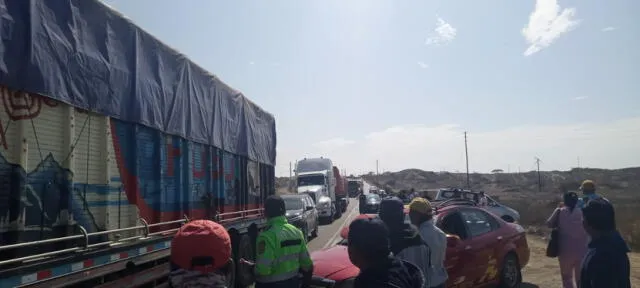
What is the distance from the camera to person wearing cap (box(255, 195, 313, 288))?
164 inches

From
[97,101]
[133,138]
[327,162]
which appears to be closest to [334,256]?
[133,138]

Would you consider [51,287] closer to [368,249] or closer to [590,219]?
[368,249]

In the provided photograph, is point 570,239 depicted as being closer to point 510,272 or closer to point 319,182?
point 510,272

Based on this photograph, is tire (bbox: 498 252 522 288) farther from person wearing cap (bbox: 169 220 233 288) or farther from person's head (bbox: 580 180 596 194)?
person wearing cap (bbox: 169 220 233 288)

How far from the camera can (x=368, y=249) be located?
239 centimetres

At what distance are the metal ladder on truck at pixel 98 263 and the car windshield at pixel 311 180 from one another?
69.1 feet

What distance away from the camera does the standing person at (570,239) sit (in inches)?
263

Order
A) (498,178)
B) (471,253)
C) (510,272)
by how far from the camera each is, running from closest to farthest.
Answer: (471,253), (510,272), (498,178)

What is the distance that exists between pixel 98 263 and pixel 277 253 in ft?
5.48

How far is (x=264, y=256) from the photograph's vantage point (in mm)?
4152

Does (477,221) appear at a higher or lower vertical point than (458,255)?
higher

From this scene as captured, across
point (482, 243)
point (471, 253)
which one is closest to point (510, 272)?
point (482, 243)

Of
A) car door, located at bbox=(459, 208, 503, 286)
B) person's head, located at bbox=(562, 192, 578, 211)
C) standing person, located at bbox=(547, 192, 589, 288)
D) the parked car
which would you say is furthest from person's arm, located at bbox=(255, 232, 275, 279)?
the parked car

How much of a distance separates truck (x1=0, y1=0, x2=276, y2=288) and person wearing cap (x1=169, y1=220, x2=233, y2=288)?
0.18 m
